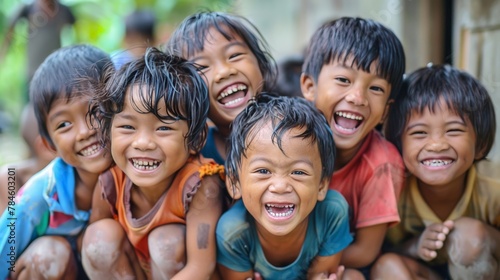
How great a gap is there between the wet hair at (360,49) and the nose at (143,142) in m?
0.76

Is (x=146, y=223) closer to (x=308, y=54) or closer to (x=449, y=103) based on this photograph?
(x=308, y=54)

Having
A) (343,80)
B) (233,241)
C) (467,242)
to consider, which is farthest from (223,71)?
(467,242)

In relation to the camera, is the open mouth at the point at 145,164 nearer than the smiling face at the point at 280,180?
No

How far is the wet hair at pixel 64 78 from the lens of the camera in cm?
214

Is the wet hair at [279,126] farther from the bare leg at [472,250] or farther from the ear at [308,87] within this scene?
the bare leg at [472,250]

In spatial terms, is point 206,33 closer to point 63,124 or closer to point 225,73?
point 225,73

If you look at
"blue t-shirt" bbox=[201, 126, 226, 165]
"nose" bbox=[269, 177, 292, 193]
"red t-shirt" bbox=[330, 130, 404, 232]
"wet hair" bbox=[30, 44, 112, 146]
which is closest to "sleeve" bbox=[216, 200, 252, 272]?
"nose" bbox=[269, 177, 292, 193]

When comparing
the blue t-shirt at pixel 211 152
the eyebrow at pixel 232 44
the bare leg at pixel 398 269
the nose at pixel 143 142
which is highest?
the eyebrow at pixel 232 44

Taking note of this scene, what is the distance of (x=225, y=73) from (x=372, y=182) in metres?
0.71

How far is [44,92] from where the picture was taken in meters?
2.18

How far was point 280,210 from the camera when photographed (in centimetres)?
192

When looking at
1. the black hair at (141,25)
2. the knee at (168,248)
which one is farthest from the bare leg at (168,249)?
the black hair at (141,25)

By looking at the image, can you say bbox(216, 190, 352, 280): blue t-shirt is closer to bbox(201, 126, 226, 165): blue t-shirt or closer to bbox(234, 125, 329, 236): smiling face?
bbox(234, 125, 329, 236): smiling face

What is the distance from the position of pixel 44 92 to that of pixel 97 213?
0.50m
